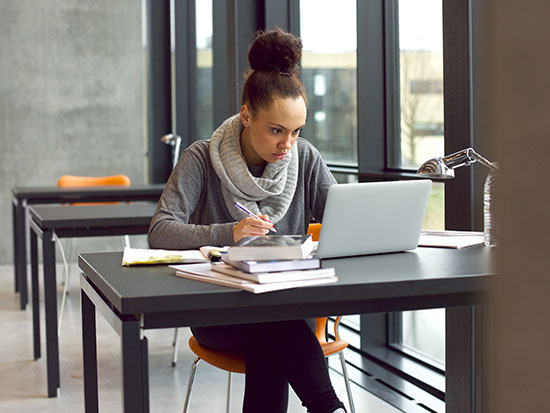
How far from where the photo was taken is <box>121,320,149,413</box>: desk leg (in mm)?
1308

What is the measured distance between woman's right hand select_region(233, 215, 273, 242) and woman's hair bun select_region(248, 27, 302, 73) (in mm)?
511

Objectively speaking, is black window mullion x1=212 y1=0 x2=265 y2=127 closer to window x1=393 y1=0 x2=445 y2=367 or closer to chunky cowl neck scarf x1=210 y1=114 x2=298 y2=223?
window x1=393 y1=0 x2=445 y2=367

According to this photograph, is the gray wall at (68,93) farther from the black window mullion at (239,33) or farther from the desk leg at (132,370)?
the desk leg at (132,370)

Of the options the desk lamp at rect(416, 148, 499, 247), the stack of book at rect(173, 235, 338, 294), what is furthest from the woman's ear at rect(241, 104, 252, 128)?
the stack of book at rect(173, 235, 338, 294)

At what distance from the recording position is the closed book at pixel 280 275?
132 cm

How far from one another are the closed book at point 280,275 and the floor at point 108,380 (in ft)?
4.68

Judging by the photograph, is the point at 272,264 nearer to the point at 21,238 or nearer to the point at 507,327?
the point at 507,327

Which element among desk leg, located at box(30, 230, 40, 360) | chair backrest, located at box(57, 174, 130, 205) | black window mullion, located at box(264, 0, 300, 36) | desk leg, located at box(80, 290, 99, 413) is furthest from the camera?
chair backrest, located at box(57, 174, 130, 205)

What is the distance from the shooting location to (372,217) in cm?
164

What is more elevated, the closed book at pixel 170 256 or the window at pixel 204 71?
the window at pixel 204 71

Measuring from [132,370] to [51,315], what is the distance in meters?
1.74

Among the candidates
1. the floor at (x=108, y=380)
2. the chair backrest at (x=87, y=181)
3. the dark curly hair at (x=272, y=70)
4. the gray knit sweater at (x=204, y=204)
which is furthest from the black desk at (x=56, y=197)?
the dark curly hair at (x=272, y=70)

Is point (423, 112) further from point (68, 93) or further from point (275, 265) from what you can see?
point (68, 93)

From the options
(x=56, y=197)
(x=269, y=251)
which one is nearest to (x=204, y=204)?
(x=269, y=251)
